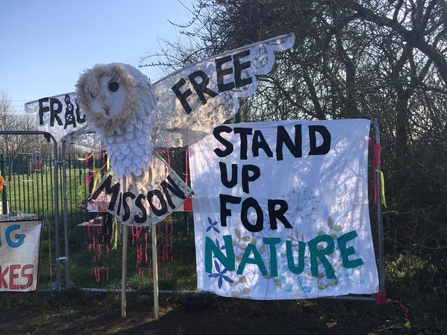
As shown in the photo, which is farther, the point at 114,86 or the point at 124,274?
the point at 124,274

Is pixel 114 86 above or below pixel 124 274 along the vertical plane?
above

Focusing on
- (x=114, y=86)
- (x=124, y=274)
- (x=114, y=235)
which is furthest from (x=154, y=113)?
(x=114, y=235)

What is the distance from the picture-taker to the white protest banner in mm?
4812

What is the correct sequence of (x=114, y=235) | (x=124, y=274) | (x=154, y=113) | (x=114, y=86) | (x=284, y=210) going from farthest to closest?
(x=114, y=235) < (x=124, y=274) < (x=284, y=210) < (x=154, y=113) < (x=114, y=86)

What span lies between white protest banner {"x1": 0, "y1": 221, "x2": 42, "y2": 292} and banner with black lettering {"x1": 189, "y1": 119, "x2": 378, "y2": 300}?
6.86ft

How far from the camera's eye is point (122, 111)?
3.77 m

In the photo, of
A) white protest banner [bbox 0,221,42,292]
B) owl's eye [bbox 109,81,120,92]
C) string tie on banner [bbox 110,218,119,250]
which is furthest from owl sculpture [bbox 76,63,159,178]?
string tie on banner [bbox 110,218,119,250]

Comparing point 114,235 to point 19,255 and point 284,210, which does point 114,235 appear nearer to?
point 19,255

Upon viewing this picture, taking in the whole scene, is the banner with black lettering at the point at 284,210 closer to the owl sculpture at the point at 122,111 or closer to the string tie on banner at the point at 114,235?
the owl sculpture at the point at 122,111

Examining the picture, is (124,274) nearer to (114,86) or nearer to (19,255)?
(19,255)

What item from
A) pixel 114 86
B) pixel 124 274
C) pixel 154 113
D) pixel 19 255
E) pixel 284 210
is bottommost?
pixel 124 274

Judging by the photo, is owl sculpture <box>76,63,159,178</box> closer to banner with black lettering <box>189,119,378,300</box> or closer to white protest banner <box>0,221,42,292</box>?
banner with black lettering <box>189,119,378,300</box>

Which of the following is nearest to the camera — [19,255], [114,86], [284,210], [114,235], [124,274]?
[114,86]

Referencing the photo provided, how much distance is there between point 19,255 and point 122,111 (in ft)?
8.07
